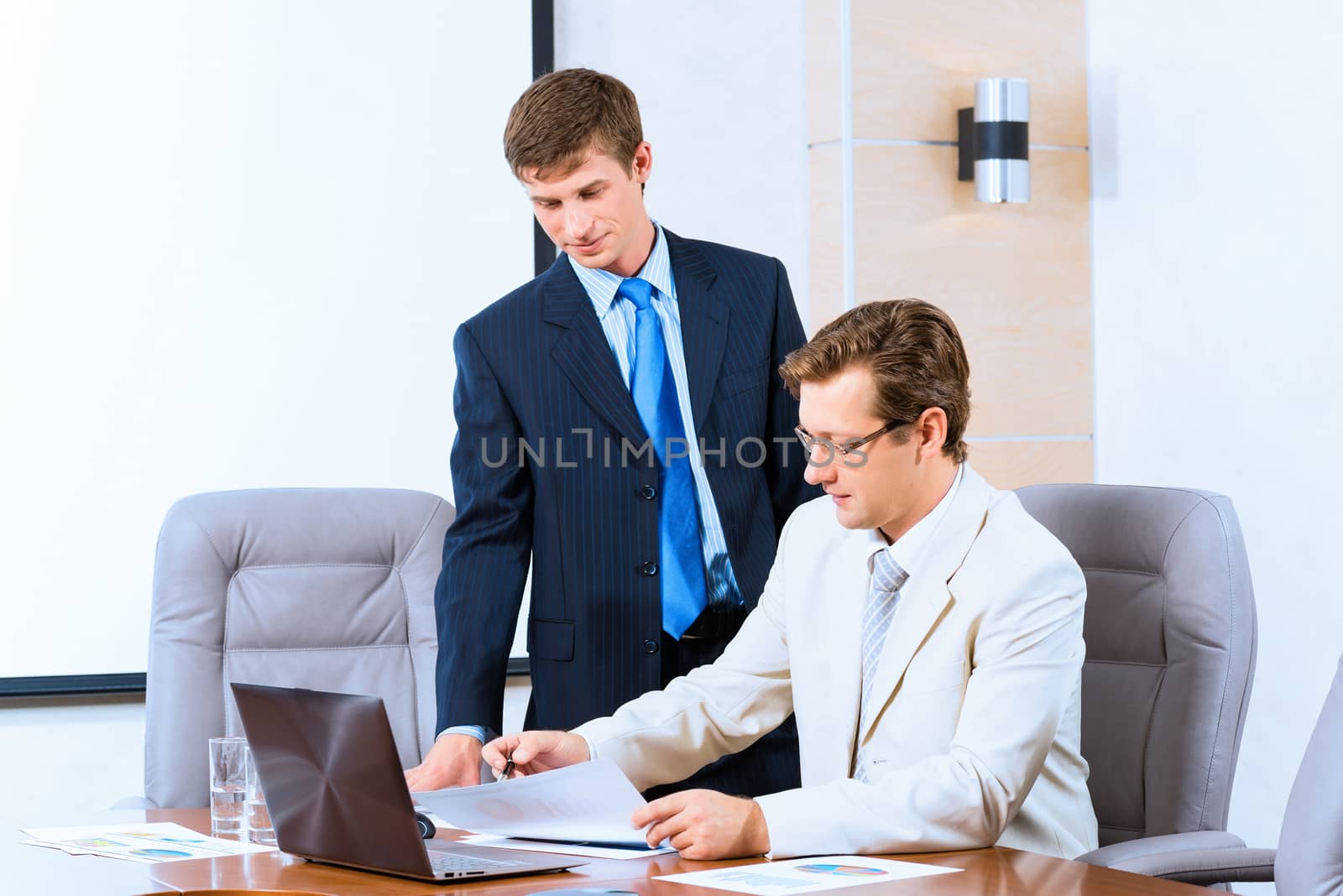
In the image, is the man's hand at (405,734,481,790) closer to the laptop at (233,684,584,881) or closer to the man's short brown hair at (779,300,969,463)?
the laptop at (233,684,584,881)

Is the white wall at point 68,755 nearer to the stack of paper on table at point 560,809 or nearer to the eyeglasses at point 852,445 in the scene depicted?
the stack of paper on table at point 560,809

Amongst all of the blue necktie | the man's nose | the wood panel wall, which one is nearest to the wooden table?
the blue necktie

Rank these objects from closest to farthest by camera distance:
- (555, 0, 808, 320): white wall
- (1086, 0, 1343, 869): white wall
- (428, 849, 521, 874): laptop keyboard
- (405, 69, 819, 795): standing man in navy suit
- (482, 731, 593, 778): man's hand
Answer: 1. (428, 849, 521, 874): laptop keyboard
2. (482, 731, 593, 778): man's hand
3. (405, 69, 819, 795): standing man in navy suit
4. (1086, 0, 1343, 869): white wall
5. (555, 0, 808, 320): white wall

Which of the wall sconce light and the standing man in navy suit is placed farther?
the wall sconce light

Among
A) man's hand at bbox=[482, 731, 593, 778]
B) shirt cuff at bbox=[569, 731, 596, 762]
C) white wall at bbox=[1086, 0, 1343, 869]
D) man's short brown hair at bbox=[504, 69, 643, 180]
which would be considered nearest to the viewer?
man's hand at bbox=[482, 731, 593, 778]

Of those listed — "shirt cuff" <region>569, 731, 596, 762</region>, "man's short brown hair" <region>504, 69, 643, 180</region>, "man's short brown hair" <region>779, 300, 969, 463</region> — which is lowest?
"shirt cuff" <region>569, 731, 596, 762</region>

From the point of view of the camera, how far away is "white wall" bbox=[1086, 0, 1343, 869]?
324 cm

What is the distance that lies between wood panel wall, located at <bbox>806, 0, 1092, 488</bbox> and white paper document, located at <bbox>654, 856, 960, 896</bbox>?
2262 millimetres

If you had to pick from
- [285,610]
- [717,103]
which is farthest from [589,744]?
[717,103]

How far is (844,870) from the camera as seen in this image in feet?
4.97

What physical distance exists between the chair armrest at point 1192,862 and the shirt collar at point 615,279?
1034 millimetres

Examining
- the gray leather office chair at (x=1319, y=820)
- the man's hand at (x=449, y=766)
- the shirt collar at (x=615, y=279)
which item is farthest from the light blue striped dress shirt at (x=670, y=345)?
the gray leather office chair at (x=1319, y=820)

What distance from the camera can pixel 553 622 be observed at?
225 cm

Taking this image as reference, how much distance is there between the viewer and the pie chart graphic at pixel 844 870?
4.88ft
